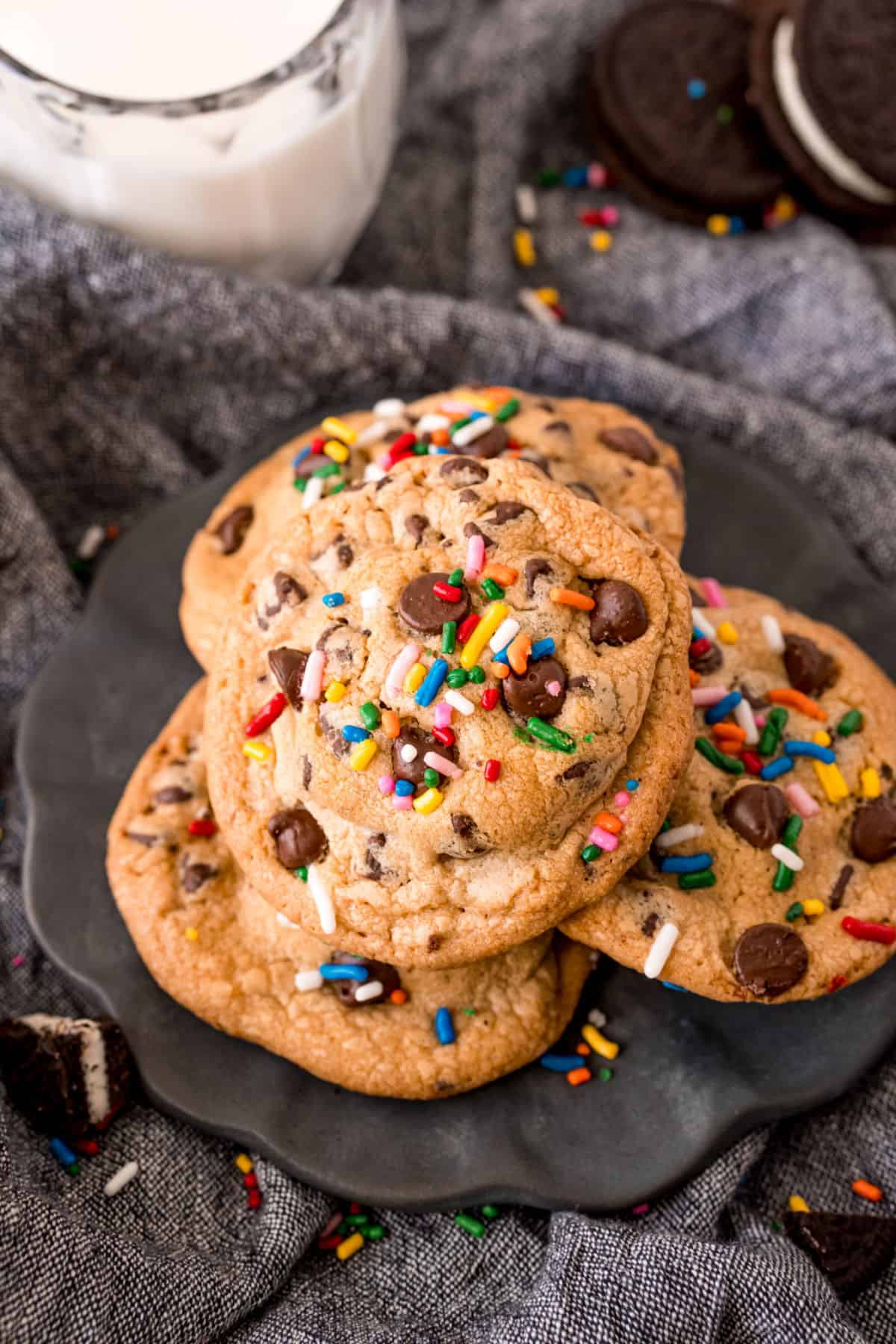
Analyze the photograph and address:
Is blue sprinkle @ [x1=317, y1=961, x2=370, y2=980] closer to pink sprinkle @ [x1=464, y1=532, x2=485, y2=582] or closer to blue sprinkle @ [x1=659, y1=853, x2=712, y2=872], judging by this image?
blue sprinkle @ [x1=659, y1=853, x2=712, y2=872]

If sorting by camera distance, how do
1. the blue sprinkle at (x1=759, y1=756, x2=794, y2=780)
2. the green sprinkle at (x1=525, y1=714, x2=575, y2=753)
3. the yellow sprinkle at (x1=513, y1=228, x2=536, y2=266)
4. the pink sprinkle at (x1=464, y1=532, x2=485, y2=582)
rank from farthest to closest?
1. the yellow sprinkle at (x1=513, y1=228, x2=536, y2=266)
2. the blue sprinkle at (x1=759, y1=756, x2=794, y2=780)
3. the pink sprinkle at (x1=464, y1=532, x2=485, y2=582)
4. the green sprinkle at (x1=525, y1=714, x2=575, y2=753)

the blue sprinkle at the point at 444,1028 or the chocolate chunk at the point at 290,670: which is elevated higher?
the chocolate chunk at the point at 290,670

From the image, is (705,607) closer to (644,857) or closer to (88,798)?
(644,857)

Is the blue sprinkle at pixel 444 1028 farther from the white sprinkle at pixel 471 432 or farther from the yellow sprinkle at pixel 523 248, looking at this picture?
the yellow sprinkle at pixel 523 248

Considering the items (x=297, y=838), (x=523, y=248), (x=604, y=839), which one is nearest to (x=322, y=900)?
(x=297, y=838)

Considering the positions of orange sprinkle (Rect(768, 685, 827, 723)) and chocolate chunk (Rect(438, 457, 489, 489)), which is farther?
orange sprinkle (Rect(768, 685, 827, 723))

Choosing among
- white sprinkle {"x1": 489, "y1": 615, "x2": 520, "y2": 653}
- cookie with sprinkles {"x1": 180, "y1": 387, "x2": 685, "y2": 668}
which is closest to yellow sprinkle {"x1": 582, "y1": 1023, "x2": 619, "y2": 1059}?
white sprinkle {"x1": 489, "y1": 615, "x2": 520, "y2": 653}

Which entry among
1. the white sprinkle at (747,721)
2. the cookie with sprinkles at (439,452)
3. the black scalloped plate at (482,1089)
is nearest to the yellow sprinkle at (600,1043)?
the black scalloped plate at (482,1089)
